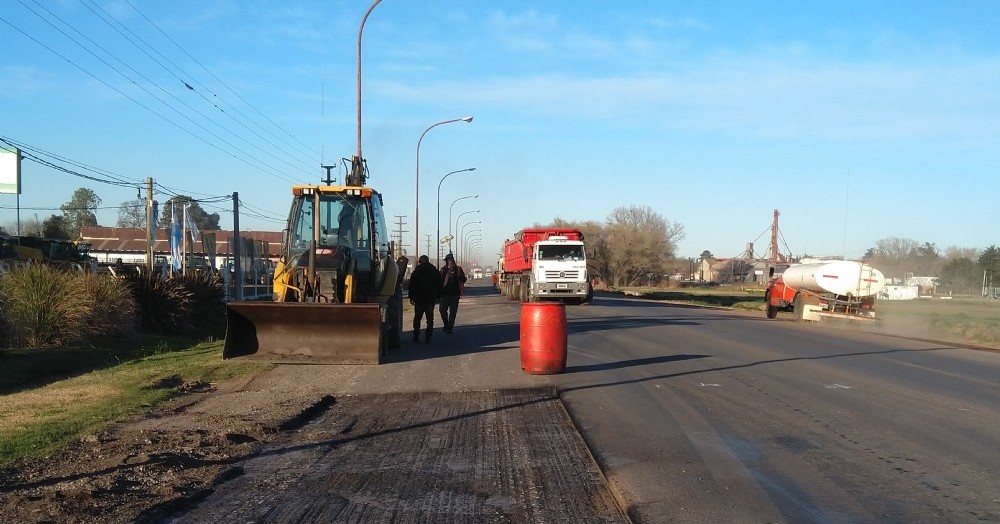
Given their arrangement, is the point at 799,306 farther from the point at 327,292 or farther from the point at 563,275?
the point at 327,292

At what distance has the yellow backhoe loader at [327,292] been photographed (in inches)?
527

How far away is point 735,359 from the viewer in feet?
49.0

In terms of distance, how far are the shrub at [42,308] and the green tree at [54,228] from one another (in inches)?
2424

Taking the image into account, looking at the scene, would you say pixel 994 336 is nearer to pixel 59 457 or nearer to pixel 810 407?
pixel 810 407

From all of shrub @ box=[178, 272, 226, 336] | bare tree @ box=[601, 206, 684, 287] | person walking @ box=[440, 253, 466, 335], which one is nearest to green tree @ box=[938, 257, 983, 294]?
bare tree @ box=[601, 206, 684, 287]

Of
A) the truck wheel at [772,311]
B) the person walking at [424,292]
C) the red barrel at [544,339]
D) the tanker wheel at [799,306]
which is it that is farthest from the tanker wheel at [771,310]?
the red barrel at [544,339]

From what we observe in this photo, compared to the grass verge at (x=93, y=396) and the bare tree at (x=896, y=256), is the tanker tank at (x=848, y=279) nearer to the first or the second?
the bare tree at (x=896, y=256)

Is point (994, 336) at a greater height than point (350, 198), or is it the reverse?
point (350, 198)

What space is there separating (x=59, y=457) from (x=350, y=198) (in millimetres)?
8549

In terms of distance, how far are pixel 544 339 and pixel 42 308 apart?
11.1 metres

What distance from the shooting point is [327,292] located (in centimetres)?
1408

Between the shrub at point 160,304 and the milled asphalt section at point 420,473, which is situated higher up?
the shrub at point 160,304

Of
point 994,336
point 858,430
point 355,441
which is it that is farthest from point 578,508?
point 994,336

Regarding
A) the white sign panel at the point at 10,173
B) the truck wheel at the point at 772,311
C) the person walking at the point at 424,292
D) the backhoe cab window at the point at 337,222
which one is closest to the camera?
the backhoe cab window at the point at 337,222
